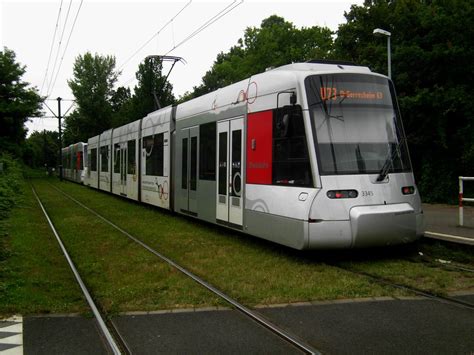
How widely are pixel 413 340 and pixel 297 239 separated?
332 centimetres

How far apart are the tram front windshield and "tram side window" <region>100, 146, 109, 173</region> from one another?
1866cm

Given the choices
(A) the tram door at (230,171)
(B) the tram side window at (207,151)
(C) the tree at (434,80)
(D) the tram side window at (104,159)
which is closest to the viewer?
(A) the tram door at (230,171)

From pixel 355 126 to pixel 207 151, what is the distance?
4.34 meters

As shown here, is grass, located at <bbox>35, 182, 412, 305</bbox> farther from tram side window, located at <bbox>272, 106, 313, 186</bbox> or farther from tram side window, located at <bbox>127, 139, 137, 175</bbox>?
tram side window, located at <bbox>127, 139, 137, 175</bbox>

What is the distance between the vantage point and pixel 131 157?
64.2 feet

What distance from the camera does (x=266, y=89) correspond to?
349 inches

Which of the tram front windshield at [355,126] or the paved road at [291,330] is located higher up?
the tram front windshield at [355,126]

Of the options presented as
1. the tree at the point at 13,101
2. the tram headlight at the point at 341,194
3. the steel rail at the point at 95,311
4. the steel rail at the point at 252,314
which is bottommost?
the steel rail at the point at 95,311

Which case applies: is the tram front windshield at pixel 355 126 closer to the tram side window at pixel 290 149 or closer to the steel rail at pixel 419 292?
the tram side window at pixel 290 149

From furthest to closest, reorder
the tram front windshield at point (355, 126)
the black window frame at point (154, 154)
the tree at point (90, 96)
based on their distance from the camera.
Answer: the tree at point (90, 96)
the black window frame at point (154, 154)
the tram front windshield at point (355, 126)

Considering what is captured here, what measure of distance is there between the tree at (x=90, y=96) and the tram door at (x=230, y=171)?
2120 inches

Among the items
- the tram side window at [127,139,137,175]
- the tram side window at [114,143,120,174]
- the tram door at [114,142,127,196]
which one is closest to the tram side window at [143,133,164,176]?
the tram side window at [127,139,137,175]

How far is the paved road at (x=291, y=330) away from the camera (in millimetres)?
4340

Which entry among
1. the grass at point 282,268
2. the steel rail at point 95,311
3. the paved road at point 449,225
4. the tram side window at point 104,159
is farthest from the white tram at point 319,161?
the tram side window at point 104,159
